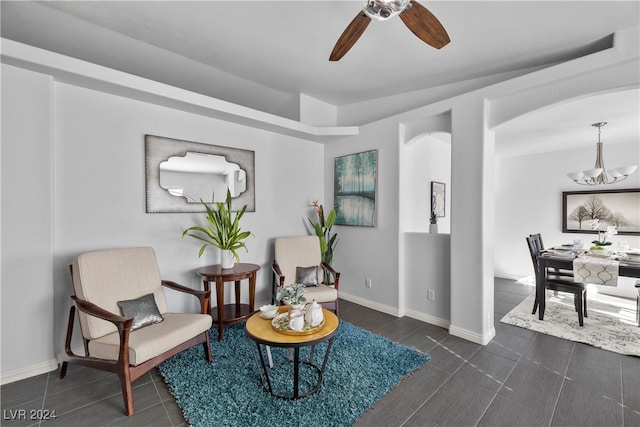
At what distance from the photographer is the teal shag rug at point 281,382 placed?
5.86 feet

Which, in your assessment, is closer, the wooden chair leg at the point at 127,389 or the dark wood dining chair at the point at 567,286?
the wooden chair leg at the point at 127,389

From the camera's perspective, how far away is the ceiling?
212cm

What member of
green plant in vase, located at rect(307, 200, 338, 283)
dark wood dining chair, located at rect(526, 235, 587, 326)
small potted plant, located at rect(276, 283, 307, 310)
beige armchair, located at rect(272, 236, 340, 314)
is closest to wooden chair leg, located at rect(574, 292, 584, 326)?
dark wood dining chair, located at rect(526, 235, 587, 326)

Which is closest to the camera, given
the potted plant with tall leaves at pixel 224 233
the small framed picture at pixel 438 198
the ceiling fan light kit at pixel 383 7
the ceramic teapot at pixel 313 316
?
the ceiling fan light kit at pixel 383 7

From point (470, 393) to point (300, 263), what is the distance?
7.30ft

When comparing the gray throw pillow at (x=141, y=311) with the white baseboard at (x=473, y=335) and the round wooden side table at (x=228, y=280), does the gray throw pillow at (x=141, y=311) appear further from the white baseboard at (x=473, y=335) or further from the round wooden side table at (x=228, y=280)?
the white baseboard at (x=473, y=335)

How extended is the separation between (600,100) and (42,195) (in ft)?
17.6

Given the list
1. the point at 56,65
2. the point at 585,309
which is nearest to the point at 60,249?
the point at 56,65

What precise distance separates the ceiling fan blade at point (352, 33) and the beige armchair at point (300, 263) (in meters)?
2.30

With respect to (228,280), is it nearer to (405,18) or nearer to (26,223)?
(26,223)

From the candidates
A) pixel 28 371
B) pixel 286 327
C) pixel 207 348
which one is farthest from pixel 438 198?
pixel 28 371

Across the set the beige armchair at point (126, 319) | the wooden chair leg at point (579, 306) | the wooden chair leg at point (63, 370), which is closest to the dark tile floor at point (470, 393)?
the wooden chair leg at point (63, 370)

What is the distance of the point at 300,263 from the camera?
3.68 m

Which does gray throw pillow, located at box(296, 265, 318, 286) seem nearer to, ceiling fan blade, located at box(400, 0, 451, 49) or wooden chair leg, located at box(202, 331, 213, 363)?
wooden chair leg, located at box(202, 331, 213, 363)
